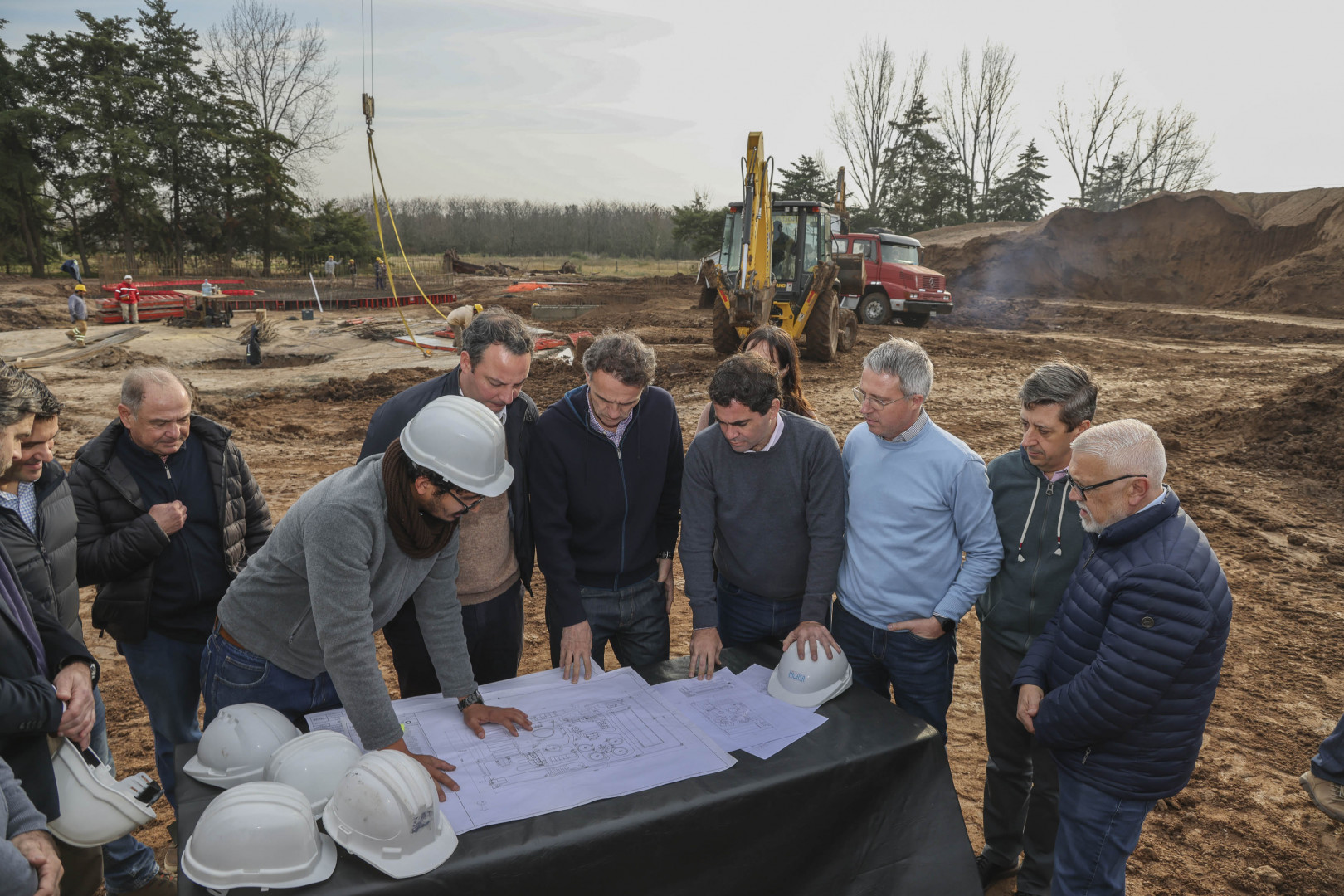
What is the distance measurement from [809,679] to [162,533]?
2.28 meters

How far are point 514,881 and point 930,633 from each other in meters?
1.54

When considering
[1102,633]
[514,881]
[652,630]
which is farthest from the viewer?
[652,630]

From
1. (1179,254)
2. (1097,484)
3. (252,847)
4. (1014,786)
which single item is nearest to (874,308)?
(1179,254)

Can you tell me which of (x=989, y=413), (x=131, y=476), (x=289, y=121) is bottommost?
(x=989, y=413)

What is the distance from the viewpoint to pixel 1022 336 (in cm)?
1778

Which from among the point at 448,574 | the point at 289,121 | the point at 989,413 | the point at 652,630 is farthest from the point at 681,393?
the point at 289,121

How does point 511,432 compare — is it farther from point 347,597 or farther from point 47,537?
point 47,537

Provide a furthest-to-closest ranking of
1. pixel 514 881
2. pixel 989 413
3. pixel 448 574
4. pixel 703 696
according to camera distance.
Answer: pixel 989 413
pixel 703 696
pixel 448 574
pixel 514 881

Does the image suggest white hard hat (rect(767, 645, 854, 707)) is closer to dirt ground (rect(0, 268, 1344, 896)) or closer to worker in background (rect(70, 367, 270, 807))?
dirt ground (rect(0, 268, 1344, 896))

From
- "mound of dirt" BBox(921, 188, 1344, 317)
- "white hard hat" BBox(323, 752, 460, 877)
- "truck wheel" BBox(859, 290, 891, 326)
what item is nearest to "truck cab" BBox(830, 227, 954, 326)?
"truck wheel" BBox(859, 290, 891, 326)

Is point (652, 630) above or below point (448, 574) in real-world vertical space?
below

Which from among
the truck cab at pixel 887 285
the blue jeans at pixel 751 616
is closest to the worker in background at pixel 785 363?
the blue jeans at pixel 751 616

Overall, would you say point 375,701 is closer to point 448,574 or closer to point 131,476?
point 448,574

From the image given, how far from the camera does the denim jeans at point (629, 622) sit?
9.68 ft
